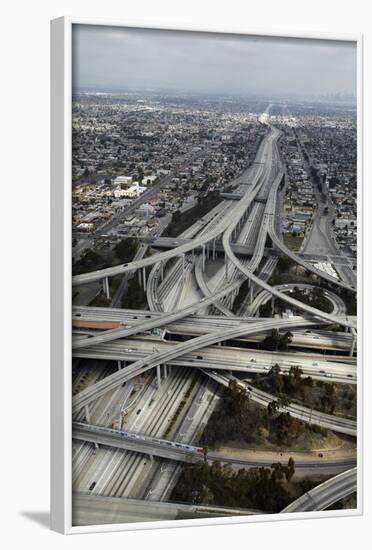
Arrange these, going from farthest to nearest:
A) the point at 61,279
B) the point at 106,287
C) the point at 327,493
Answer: the point at 327,493 < the point at 106,287 < the point at 61,279

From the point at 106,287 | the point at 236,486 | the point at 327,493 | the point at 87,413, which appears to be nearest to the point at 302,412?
the point at 327,493

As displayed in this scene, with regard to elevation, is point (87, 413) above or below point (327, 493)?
above

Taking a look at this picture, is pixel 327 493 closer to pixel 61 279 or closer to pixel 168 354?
pixel 168 354

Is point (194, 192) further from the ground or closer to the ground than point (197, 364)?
further from the ground

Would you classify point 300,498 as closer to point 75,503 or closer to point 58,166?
point 75,503

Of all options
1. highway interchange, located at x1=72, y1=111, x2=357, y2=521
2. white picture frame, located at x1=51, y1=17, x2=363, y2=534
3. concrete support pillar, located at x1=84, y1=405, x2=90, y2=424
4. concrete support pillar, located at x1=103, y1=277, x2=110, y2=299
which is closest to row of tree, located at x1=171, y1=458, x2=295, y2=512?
highway interchange, located at x1=72, y1=111, x2=357, y2=521

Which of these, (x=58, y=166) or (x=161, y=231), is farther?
(x=161, y=231)

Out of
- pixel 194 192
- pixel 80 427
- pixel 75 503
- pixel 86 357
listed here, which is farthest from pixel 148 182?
pixel 75 503
